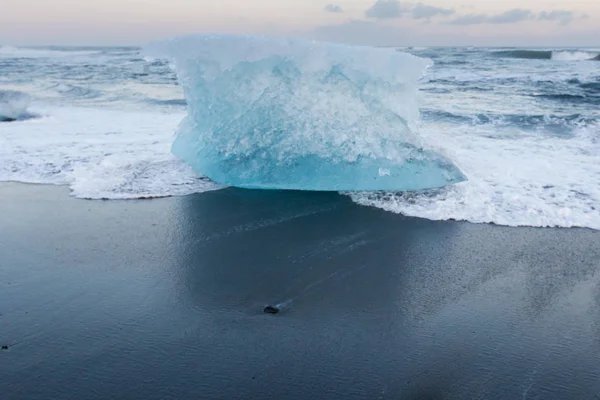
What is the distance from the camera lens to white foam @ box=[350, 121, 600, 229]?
5.41m

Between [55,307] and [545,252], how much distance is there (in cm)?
389

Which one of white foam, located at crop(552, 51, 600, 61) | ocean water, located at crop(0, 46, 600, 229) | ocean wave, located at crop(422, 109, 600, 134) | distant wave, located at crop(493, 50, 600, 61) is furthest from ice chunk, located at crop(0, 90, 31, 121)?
white foam, located at crop(552, 51, 600, 61)

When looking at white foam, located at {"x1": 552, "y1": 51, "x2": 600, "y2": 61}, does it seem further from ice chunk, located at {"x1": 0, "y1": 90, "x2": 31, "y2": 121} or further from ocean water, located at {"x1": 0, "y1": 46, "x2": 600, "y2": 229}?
ice chunk, located at {"x1": 0, "y1": 90, "x2": 31, "y2": 121}

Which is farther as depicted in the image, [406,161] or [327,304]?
[406,161]

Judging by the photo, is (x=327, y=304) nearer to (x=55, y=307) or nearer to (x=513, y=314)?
(x=513, y=314)

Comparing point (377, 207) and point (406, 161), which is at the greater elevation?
point (406, 161)

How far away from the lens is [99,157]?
7863 mm

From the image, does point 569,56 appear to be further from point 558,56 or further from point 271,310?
point 271,310

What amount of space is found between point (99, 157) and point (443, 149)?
494cm

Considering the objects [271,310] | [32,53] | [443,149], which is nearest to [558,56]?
[443,149]

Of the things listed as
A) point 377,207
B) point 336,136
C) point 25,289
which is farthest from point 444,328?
point 336,136

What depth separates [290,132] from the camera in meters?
6.33

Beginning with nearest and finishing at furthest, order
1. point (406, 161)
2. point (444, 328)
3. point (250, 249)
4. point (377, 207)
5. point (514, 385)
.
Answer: point (514, 385) → point (444, 328) → point (250, 249) → point (377, 207) → point (406, 161)

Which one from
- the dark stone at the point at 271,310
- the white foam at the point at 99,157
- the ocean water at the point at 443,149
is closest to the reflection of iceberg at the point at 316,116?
the ocean water at the point at 443,149
